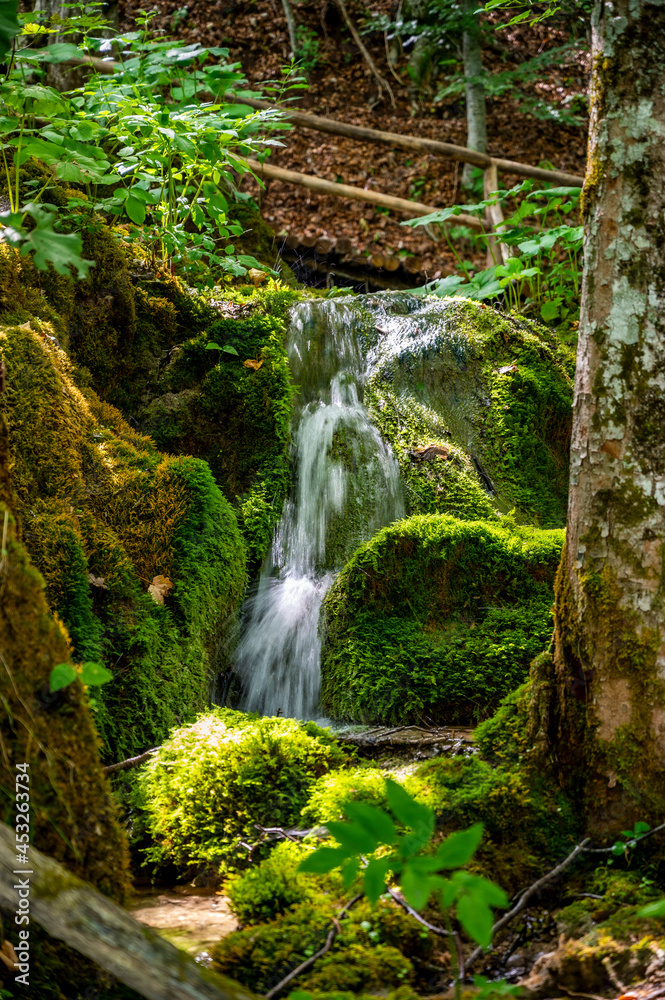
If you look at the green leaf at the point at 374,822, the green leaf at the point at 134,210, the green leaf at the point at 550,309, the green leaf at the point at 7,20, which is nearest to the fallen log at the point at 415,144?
the green leaf at the point at 550,309


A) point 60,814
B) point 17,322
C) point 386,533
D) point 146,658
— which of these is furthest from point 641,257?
point 17,322

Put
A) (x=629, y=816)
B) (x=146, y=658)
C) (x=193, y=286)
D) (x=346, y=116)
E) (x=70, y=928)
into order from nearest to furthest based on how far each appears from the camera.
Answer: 1. (x=70, y=928)
2. (x=629, y=816)
3. (x=146, y=658)
4. (x=193, y=286)
5. (x=346, y=116)

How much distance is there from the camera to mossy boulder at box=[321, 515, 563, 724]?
3904 mm

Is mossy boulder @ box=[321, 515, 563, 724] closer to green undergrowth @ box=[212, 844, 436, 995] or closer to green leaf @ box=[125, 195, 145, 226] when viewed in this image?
green undergrowth @ box=[212, 844, 436, 995]

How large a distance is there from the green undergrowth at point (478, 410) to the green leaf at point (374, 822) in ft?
11.1

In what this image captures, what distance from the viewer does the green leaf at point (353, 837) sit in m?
1.49

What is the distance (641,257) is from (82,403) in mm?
3007

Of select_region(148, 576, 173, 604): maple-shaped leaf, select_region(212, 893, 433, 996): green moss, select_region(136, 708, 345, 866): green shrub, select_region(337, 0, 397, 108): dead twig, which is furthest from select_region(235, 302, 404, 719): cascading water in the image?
select_region(337, 0, 397, 108): dead twig

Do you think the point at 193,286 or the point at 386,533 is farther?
the point at 193,286

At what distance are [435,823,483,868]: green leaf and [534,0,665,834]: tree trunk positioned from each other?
1.21 m

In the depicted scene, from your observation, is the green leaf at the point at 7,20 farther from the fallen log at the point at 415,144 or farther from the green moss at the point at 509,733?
the fallen log at the point at 415,144

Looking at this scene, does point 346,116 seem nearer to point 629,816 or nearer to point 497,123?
point 497,123

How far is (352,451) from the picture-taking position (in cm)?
507

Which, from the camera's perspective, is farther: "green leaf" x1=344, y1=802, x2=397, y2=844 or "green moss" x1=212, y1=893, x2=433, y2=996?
"green moss" x1=212, y1=893, x2=433, y2=996
